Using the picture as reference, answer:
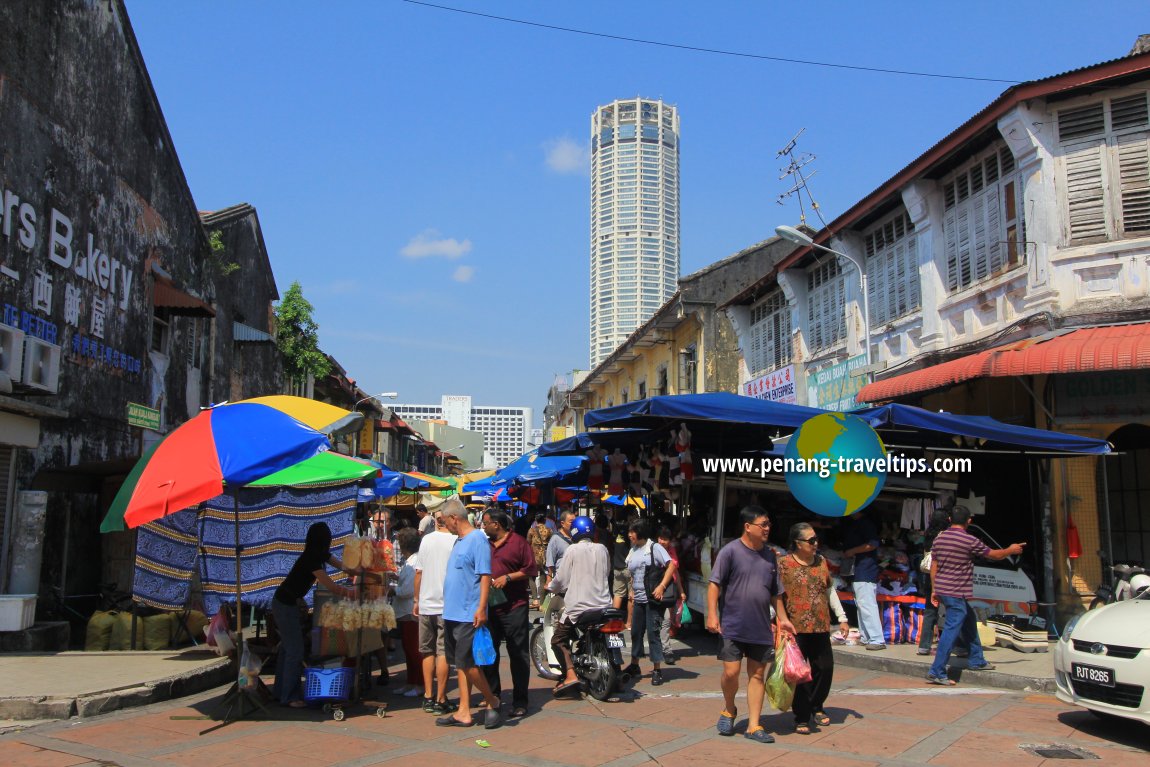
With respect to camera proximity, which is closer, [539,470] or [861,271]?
[861,271]

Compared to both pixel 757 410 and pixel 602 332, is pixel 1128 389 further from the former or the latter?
pixel 602 332

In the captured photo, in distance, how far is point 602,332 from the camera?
563 ft

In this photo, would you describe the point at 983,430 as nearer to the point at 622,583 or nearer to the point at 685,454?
the point at 685,454

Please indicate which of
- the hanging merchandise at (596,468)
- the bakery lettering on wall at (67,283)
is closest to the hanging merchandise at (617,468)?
the hanging merchandise at (596,468)

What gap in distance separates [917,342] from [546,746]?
37.9ft

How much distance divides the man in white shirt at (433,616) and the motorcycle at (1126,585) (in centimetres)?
677

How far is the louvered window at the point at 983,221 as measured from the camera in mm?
13234

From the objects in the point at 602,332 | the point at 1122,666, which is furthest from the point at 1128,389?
the point at 602,332

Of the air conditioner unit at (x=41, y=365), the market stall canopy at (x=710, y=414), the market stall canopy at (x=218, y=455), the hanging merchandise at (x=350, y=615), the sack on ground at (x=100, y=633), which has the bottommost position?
the sack on ground at (x=100, y=633)

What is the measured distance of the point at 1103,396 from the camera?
476 inches

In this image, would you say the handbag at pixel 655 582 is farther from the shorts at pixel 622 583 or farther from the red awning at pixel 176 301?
the red awning at pixel 176 301

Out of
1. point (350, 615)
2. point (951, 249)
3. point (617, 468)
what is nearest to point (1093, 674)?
point (350, 615)

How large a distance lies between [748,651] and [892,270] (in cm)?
1196

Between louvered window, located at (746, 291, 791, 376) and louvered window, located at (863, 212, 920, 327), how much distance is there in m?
4.83
